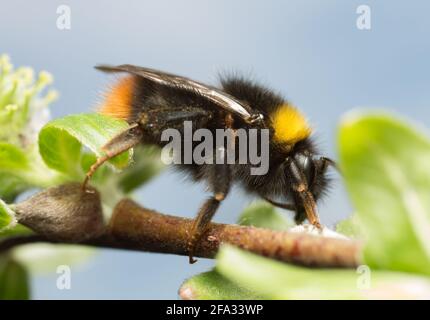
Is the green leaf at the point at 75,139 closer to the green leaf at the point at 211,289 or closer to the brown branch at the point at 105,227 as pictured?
the brown branch at the point at 105,227

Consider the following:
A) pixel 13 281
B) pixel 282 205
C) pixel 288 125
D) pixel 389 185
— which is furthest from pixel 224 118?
pixel 389 185

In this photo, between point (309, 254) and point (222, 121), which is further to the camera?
point (222, 121)

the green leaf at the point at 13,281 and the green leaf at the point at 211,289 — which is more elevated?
the green leaf at the point at 211,289

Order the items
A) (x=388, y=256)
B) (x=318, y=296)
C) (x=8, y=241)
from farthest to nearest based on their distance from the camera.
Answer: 1. (x=8, y=241)
2. (x=388, y=256)
3. (x=318, y=296)

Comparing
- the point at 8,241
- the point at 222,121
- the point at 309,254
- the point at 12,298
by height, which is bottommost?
the point at 12,298

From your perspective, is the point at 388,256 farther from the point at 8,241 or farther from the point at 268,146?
the point at 8,241

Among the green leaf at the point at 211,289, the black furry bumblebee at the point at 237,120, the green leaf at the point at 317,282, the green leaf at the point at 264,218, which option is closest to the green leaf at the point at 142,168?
the black furry bumblebee at the point at 237,120

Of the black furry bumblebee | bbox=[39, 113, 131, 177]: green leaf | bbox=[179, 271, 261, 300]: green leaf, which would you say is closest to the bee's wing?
the black furry bumblebee
